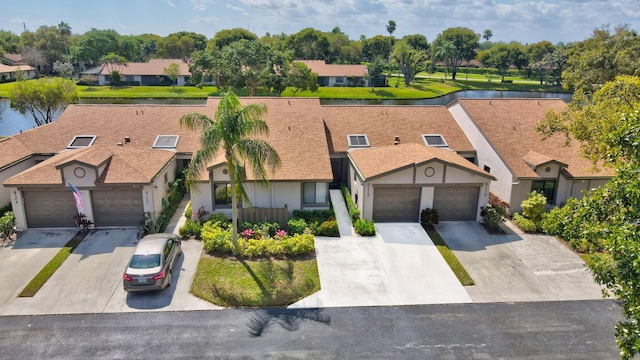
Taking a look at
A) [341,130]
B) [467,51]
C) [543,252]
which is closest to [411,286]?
[543,252]

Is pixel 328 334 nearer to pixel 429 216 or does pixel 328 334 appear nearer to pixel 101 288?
pixel 101 288

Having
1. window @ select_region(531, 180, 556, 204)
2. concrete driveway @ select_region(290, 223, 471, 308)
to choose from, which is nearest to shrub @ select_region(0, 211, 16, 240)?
concrete driveway @ select_region(290, 223, 471, 308)

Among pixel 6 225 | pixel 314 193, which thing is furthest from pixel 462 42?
pixel 6 225

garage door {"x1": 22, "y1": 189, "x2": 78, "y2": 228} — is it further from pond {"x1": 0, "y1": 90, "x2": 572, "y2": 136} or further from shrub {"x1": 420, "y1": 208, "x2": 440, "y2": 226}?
pond {"x1": 0, "y1": 90, "x2": 572, "y2": 136}

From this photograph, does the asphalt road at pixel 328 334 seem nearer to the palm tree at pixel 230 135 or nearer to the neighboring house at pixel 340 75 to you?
the palm tree at pixel 230 135

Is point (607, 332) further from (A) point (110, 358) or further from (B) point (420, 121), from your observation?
(B) point (420, 121)
